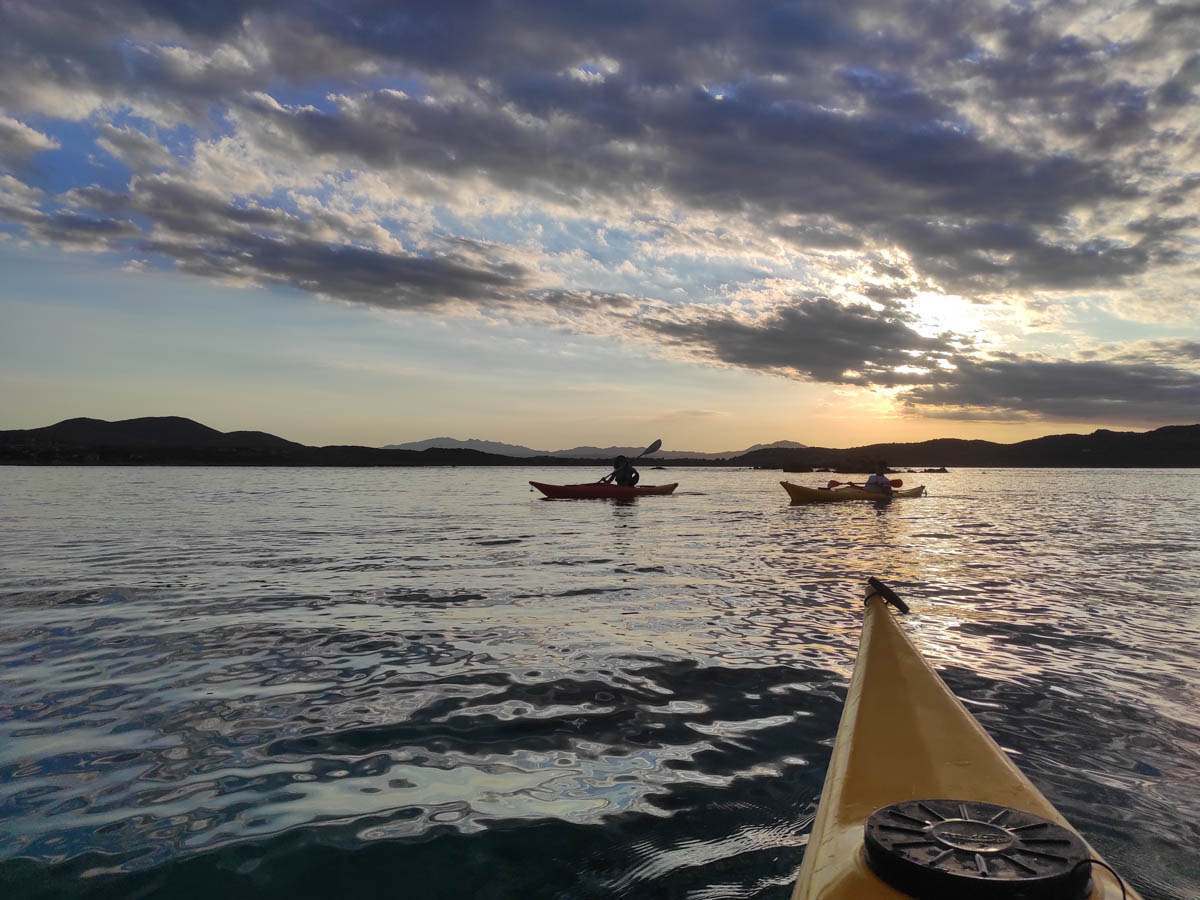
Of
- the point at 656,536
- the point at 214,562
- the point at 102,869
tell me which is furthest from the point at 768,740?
the point at 656,536

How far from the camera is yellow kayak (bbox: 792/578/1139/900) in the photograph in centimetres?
202

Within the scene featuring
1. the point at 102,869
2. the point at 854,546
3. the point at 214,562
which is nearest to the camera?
the point at 102,869

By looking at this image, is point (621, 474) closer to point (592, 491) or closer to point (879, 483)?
point (592, 491)

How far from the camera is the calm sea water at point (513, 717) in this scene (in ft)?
10.7

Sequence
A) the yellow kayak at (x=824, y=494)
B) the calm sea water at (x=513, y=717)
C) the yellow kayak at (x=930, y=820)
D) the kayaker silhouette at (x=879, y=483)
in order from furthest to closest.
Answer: the yellow kayak at (x=824, y=494)
the kayaker silhouette at (x=879, y=483)
the calm sea water at (x=513, y=717)
the yellow kayak at (x=930, y=820)

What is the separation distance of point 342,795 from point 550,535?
48.9 feet

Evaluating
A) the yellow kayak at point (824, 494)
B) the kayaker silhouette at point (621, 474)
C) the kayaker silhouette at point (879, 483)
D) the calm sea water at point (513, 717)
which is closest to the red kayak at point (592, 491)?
the kayaker silhouette at point (621, 474)

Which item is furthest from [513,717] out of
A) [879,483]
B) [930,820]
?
[879,483]

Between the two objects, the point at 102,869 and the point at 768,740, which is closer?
the point at 102,869

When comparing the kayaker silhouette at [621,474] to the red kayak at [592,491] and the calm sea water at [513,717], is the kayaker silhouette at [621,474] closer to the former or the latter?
the red kayak at [592,491]

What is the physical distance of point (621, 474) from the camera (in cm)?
3325

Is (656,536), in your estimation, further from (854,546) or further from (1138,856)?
(1138,856)

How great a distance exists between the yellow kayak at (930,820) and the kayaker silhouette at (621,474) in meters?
29.3

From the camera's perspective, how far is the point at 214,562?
1328 cm
